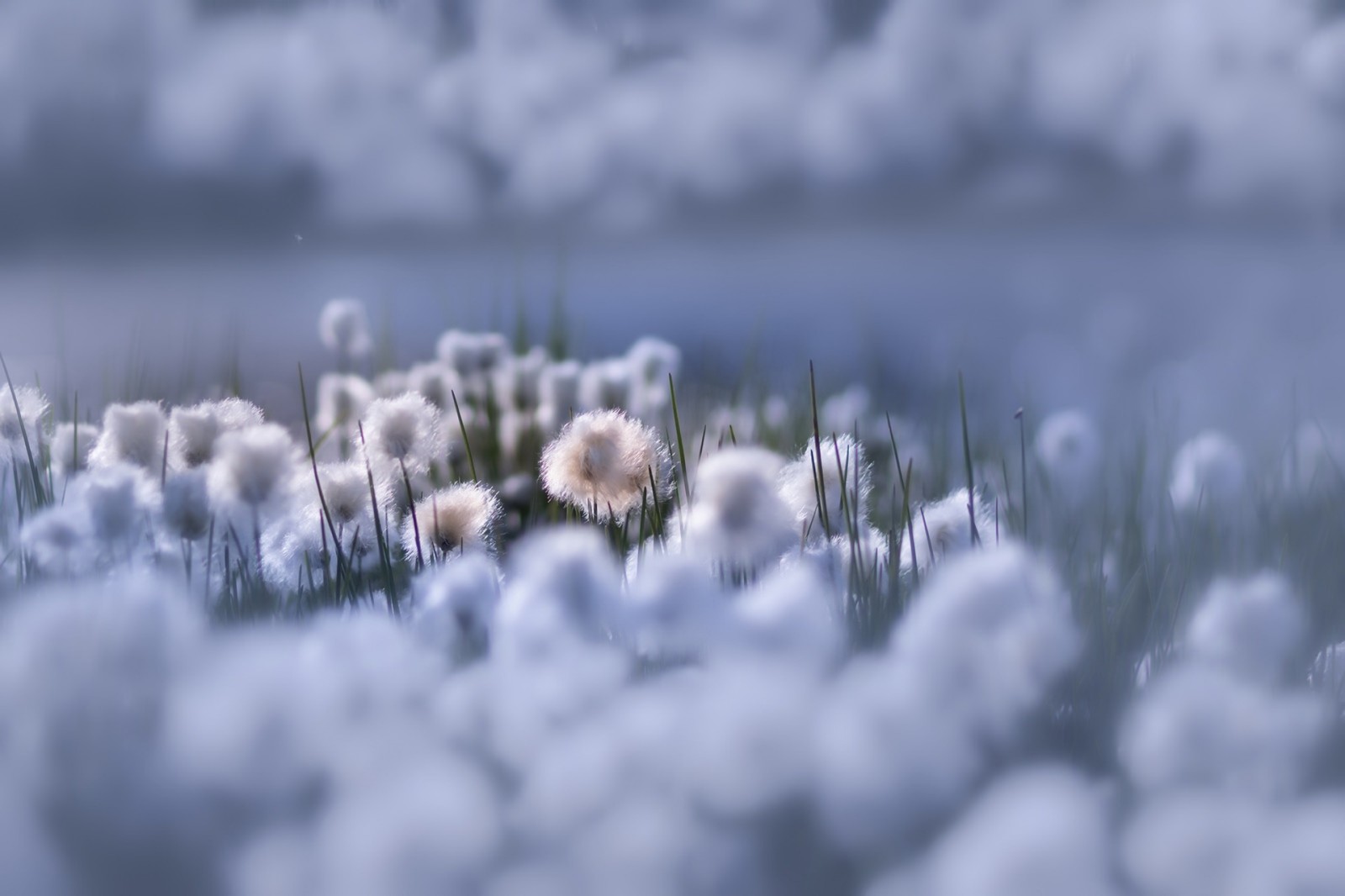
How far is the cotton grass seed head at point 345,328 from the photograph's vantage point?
4.63 ft

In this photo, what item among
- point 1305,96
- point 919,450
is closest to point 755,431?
point 919,450

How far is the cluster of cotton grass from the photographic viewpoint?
0.56m

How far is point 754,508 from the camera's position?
0.94 meters

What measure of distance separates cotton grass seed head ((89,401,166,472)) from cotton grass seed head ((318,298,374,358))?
0.25 m

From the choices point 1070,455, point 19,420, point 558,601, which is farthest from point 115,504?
point 1070,455

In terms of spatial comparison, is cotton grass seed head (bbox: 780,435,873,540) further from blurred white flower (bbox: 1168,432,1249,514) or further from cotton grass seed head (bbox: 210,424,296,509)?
cotton grass seed head (bbox: 210,424,296,509)

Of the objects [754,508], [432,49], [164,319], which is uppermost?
[432,49]

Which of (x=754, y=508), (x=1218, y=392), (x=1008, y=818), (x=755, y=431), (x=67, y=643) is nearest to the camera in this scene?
(x=1008, y=818)

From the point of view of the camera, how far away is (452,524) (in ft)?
3.70

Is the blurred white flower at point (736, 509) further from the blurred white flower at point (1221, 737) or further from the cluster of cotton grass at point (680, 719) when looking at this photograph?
the blurred white flower at point (1221, 737)

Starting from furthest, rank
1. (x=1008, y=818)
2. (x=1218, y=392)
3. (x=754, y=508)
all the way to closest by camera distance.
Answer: (x=1218, y=392) < (x=754, y=508) < (x=1008, y=818)

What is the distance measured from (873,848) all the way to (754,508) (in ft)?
1.30

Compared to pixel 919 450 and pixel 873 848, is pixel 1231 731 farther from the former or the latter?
pixel 919 450

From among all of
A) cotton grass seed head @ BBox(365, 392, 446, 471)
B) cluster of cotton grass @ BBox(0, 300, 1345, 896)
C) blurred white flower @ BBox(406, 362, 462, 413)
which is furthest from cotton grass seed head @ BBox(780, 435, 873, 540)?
blurred white flower @ BBox(406, 362, 462, 413)
